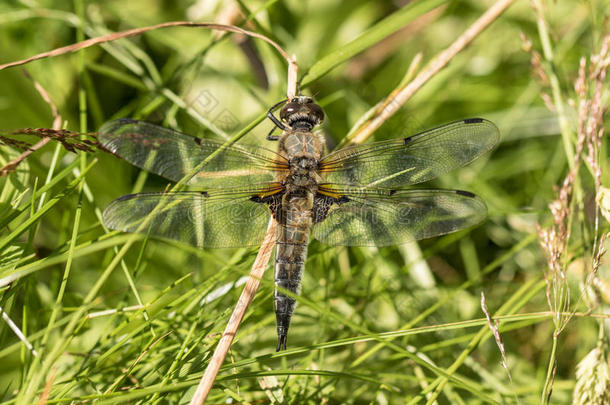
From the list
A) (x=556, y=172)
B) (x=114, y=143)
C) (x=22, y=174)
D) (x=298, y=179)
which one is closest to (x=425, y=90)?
(x=556, y=172)

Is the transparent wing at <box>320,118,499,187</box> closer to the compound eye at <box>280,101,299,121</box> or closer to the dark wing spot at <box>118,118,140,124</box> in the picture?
the compound eye at <box>280,101,299,121</box>

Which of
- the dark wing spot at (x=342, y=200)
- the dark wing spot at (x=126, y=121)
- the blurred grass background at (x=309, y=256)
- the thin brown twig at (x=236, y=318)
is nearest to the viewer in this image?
the thin brown twig at (x=236, y=318)

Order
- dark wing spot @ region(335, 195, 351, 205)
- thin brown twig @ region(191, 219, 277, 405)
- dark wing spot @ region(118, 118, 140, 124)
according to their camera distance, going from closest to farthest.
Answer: thin brown twig @ region(191, 219, 277, 405)
dark wing spot @ region(118, 118, 140, 124)
dark wing spot @ region(335, 195, 351, 205)

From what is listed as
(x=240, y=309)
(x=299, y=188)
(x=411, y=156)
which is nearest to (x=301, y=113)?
(x=299, y=188)

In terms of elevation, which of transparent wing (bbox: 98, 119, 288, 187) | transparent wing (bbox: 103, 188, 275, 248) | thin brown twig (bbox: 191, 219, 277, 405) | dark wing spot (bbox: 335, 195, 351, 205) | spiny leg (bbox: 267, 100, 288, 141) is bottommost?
thin brown twig (bbox: 191, 219, 277, 405)

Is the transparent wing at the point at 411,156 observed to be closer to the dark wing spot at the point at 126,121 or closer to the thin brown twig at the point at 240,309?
the thin brown twig at the point at 240,309

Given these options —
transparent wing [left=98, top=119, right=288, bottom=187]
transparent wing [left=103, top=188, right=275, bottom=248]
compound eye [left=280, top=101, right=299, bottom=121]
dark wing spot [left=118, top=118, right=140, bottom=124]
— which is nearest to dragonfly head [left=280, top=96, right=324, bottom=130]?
compound eye [left=280, top=101, right=299, bottom=121]

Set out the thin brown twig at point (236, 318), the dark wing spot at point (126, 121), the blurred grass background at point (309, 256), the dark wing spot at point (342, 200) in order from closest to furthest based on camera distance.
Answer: the thin brown twig at point (236, 318)
the blurred grass background at point (309, 256)
the dark wing spot at point (126, 121)
the dark wing spot at point (342, 200)

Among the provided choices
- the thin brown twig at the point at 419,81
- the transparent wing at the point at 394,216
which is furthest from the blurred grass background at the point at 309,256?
the thin brown twig at the point at 419,81
